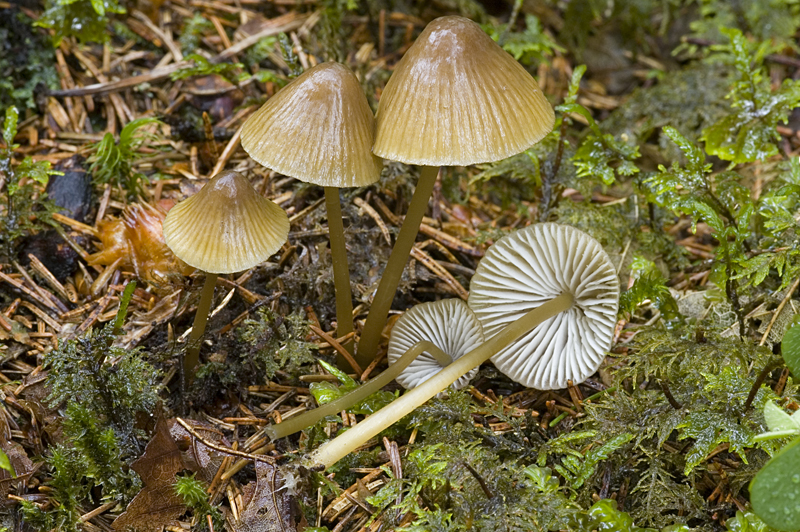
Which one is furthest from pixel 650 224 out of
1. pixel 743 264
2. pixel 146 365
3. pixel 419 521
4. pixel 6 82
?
pixel 6 82

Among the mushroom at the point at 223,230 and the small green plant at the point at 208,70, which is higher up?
the small green plant at the point at 208,70

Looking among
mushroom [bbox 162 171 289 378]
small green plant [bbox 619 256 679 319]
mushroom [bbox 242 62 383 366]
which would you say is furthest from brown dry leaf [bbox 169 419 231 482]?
small green plant [bbox 619 256 679 319]

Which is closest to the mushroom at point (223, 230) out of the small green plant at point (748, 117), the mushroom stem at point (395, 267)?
the mushroom stem at point (395, 267)

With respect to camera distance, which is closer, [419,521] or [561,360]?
[419,521]

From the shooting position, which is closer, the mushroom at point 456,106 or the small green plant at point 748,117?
the mushroom at point 456,106

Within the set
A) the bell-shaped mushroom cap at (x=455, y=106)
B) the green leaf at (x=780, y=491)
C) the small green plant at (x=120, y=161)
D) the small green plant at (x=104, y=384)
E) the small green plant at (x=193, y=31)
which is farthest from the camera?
the small green plant at (x=193, y=31)

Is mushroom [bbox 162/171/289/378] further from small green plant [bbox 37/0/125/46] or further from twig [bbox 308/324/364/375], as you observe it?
small green plant [bbox 37/0/125/46]

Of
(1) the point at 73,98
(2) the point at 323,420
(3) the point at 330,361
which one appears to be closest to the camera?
(2) the point at 323,420

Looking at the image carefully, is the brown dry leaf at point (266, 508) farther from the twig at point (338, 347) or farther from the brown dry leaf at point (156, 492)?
the twig at point (338, 347)

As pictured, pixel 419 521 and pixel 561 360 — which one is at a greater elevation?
pixel 561 360

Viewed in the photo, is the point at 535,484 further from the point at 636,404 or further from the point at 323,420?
the point at 323,420
